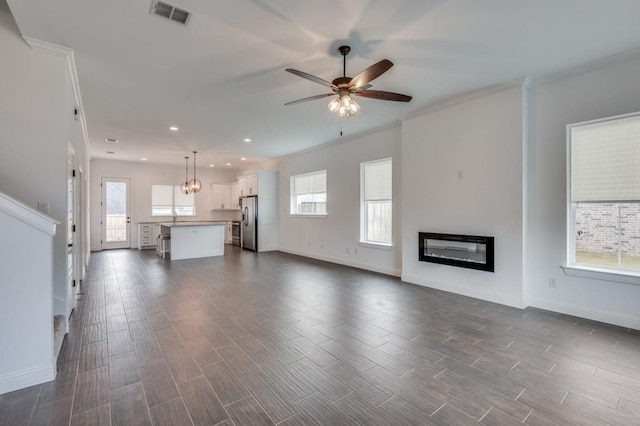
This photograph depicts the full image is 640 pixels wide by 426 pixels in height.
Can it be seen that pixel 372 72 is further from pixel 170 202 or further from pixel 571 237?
pixel 170 202

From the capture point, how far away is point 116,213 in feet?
30.9

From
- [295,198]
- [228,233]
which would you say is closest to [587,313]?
[295,198]

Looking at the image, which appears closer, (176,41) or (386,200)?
(176,41)

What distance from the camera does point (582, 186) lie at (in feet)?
11.2

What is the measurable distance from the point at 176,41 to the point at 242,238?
7534 millimetres

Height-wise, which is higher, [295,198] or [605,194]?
[295,198]

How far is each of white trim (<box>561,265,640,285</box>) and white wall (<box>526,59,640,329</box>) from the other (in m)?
0.05

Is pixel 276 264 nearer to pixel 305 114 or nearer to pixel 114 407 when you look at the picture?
pixel 305 114

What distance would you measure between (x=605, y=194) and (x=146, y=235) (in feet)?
36.2

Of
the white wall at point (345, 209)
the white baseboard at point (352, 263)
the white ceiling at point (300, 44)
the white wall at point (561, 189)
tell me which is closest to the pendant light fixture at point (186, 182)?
the white wall at point (345, 209)

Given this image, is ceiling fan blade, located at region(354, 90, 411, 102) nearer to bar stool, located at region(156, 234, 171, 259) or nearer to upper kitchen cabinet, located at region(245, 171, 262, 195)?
upper kitchen cabinet, located at region(245, 171, 262, 195)

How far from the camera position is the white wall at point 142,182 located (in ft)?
29.6

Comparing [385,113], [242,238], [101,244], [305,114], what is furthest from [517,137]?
[101,244]

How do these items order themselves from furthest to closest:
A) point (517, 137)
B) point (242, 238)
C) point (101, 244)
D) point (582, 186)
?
point (242, 238)
point (101, 244)
point (517, 137)
point (582, 186)
